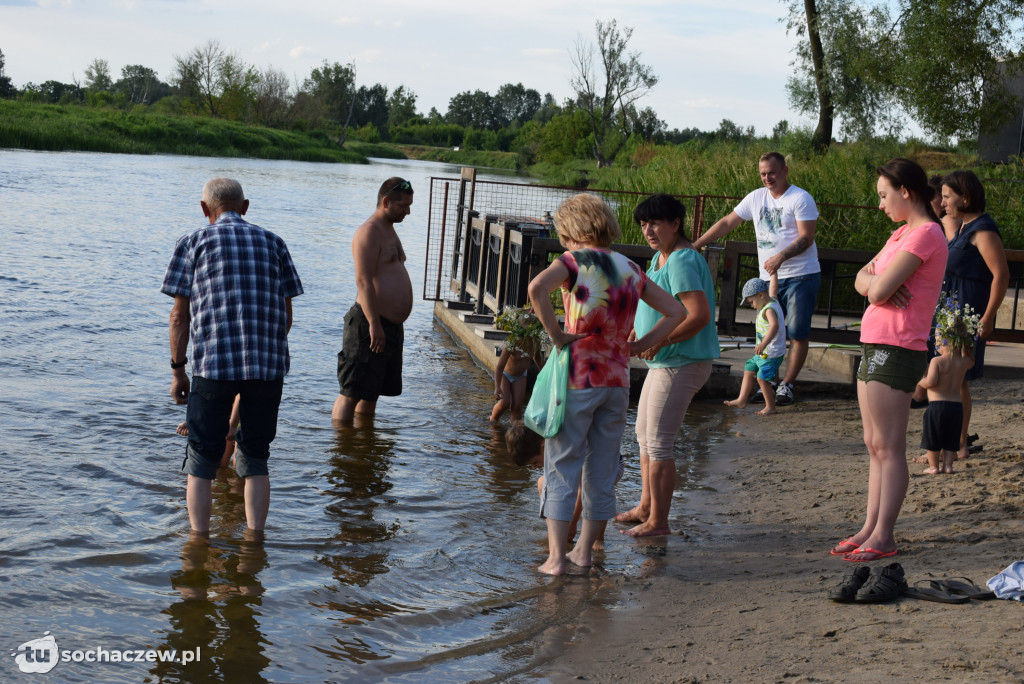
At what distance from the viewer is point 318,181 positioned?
49.4 meters

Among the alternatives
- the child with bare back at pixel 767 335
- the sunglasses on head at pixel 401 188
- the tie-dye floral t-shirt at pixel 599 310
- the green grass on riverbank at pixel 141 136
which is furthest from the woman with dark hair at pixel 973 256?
the green grass on riverbank at pixel 141 136

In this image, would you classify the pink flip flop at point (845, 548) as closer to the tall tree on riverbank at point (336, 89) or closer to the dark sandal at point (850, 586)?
the dark sandal at point (850, 586)

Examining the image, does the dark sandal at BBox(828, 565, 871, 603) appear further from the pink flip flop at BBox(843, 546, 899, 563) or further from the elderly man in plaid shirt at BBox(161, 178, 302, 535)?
the elderly man in plaid shirt at BBox(161, 178, 302, 535)

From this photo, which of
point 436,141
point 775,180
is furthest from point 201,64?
point 775,180

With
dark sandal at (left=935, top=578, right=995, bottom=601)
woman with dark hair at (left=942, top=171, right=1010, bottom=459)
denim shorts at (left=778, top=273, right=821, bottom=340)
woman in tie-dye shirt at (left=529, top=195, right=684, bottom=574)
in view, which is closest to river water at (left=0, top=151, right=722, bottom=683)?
woman in tie-dye shirt at (left=529, top=195, right=684, bottom=574)

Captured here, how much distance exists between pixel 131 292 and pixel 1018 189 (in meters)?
15.1

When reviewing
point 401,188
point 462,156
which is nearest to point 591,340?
point 401,188

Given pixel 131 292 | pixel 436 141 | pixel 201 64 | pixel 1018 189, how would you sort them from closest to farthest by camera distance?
pixel 131 292 < pixel 1018 189 < pixel 201 64 < pixel 436 141

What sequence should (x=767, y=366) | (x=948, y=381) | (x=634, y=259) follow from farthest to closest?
1. (x=634, y=259)
2. (x=767, y=366)
3. (x=948, y=381)

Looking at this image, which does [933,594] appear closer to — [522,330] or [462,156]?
[522,330]

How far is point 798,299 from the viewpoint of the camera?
8.76 meters

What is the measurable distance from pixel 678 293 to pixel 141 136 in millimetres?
61472

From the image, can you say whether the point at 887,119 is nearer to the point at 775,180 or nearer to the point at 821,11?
the point at 821,11

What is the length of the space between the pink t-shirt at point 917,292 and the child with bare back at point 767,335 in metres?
3.89
